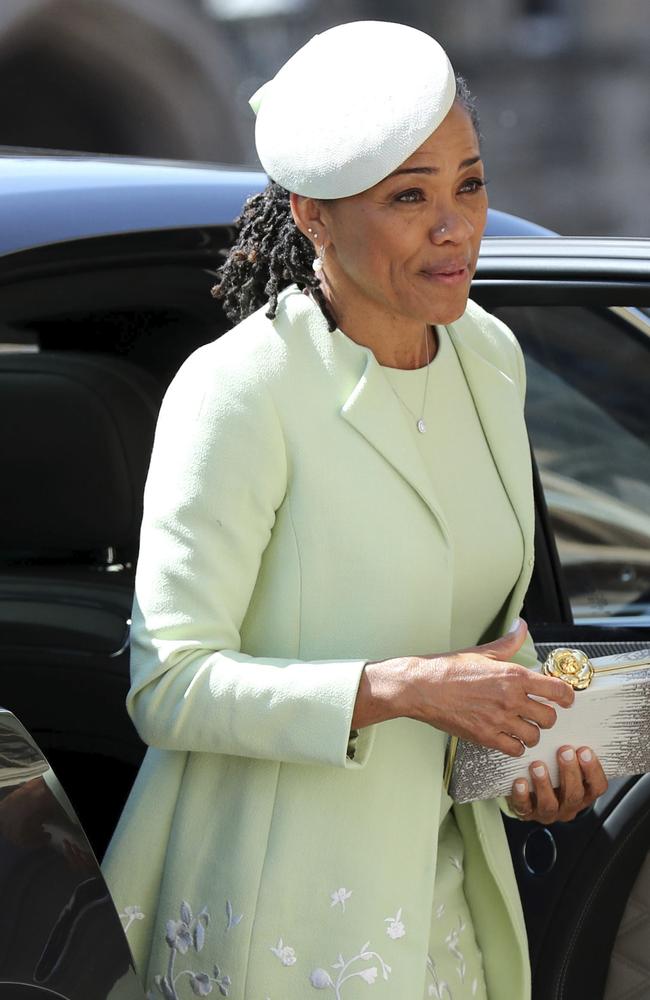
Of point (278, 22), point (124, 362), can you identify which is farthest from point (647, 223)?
point (124, 362)

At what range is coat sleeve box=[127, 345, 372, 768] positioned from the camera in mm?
1557

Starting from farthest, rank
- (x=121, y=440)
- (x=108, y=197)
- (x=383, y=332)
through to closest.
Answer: (x=121, y=440), (x=108, y=197), (x=383, y=332)

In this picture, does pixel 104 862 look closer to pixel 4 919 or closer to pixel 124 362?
pixel 4 919

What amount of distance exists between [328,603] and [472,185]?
0.49 metres

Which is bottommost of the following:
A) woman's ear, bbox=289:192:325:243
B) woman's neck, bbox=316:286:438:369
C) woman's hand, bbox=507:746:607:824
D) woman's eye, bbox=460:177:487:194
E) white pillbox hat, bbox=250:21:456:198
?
woman's hand, bbox=507:746:607:824

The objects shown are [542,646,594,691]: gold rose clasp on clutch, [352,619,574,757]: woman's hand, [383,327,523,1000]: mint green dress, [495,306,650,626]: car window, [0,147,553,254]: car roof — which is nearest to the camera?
[352,619,574,757]: woman's hand

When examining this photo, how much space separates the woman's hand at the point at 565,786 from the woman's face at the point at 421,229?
0.50 m

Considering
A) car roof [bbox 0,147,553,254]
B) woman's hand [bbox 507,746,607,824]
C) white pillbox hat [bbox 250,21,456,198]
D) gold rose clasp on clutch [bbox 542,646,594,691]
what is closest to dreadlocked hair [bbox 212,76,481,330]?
white pillbox hat [bbox 250,21,456,198]

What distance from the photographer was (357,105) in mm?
1593

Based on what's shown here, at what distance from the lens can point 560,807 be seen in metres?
1.71

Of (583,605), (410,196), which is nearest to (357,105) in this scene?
(410,196)

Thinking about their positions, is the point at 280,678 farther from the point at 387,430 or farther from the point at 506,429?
the point at 506,429

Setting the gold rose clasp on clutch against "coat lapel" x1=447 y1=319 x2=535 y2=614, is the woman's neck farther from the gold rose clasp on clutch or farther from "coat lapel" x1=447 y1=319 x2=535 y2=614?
the gold rose clasp on clutch

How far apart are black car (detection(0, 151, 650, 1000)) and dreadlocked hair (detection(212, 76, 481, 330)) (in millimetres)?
347
